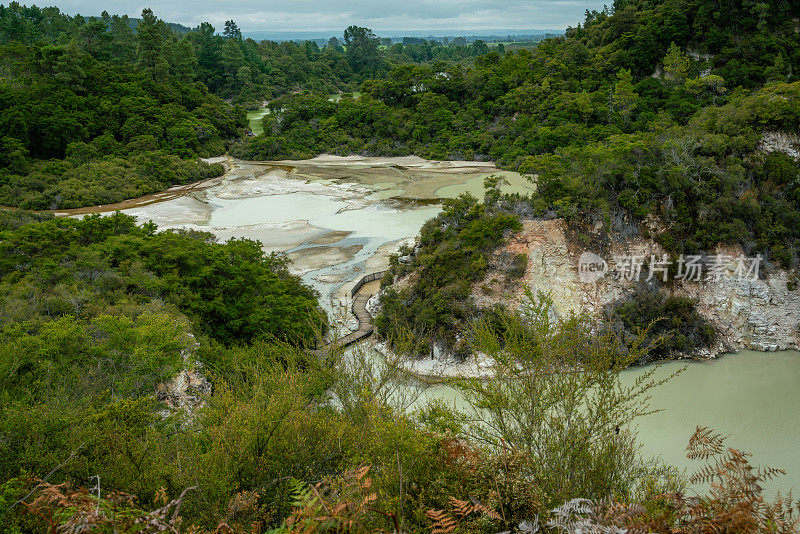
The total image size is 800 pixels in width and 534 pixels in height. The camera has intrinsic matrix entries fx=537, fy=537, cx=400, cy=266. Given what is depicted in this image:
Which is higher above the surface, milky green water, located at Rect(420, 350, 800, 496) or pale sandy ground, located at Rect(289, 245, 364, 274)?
pale sandy ground, located at Rect(289, 245, 364, 274)

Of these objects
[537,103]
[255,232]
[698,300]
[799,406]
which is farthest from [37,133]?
[799,406]

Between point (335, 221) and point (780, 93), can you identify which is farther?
point (335, 221)

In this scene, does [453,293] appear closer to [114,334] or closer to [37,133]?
[114,334]

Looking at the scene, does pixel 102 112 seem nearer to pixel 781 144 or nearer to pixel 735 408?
pixel 781 144

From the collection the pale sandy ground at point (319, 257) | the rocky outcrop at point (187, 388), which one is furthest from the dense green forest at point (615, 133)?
the rocky outcrop at point (187, 388)

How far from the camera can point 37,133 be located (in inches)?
1724

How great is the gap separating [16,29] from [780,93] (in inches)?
3124

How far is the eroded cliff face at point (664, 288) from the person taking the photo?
1683cm

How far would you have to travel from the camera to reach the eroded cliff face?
16.8m

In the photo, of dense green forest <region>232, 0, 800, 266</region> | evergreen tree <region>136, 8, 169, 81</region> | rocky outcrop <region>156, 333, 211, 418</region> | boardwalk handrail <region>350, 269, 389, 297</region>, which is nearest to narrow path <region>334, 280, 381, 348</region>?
boardwalk handrail <region>350, 269, 389, 297</region>

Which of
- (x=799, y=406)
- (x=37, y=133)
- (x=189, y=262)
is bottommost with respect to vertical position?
(x=799, y=406)

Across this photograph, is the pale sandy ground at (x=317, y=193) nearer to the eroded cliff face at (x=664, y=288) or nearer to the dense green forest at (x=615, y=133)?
the dense green forest at (x=615, y=133)

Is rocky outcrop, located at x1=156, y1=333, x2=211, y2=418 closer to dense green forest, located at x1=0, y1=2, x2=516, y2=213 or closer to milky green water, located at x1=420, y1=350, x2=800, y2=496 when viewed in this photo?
milky green water, located at x1=420, y1=350, x2=800, y2=496

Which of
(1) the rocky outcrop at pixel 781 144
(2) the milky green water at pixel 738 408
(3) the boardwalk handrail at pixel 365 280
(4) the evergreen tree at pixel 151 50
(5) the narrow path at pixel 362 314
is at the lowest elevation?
(2) the milky green water at pixel 738 408
